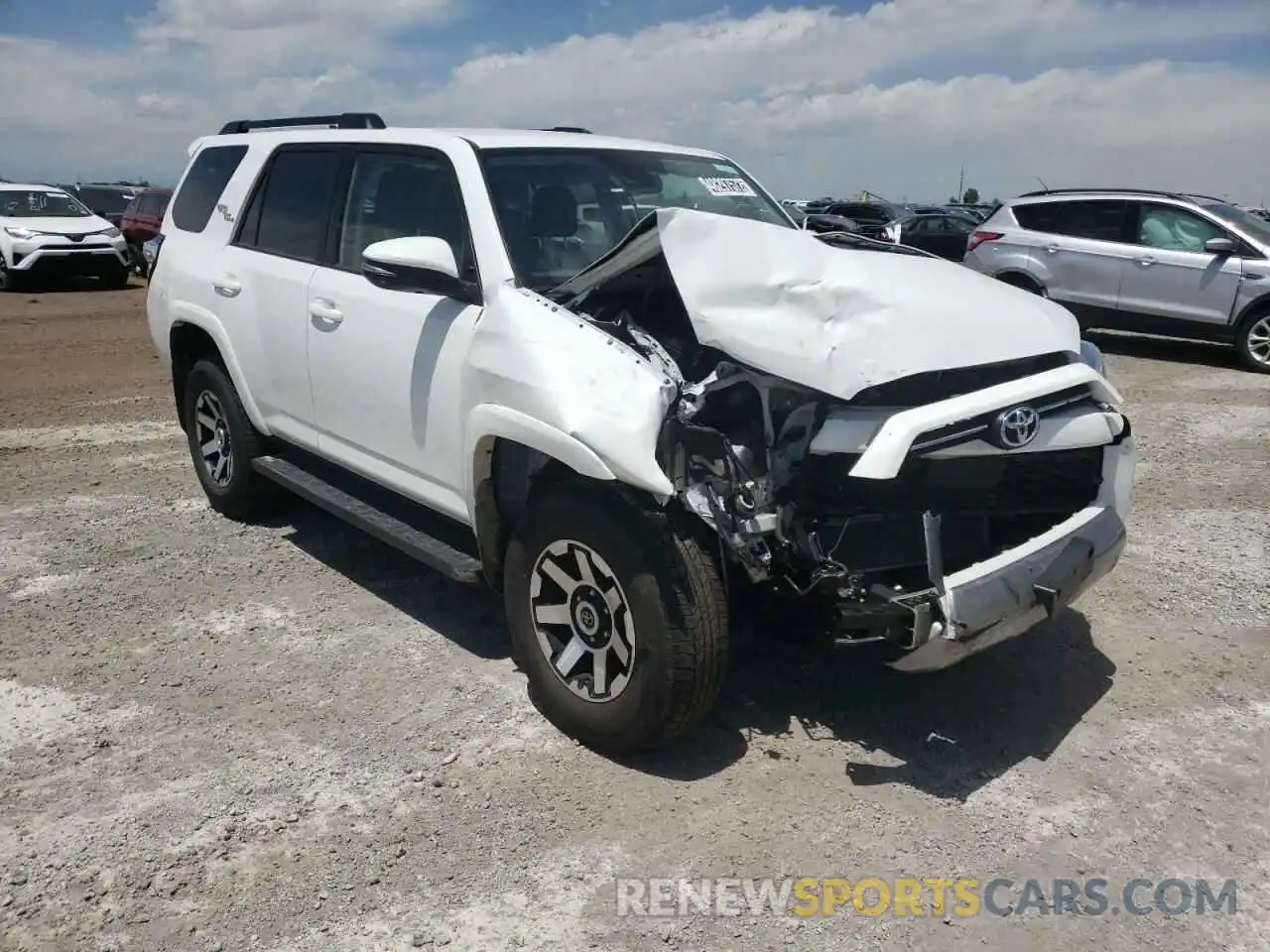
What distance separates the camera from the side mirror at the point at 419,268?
11.6ft

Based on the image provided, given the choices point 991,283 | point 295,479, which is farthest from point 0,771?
point 991,283

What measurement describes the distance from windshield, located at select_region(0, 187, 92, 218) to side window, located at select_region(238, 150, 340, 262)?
1608 cm

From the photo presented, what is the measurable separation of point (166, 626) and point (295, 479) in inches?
33.0

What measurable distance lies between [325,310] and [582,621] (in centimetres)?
188

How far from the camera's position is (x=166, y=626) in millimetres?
4473

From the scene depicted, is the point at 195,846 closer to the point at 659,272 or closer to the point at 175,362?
the point at 659,272

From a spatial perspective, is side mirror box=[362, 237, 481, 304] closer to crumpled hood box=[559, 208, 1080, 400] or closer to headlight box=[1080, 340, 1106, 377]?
crumpled hood box=[559, 208, 1080, 400]

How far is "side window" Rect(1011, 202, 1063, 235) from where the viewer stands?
39.7 feet

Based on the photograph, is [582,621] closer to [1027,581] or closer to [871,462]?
[871,462]

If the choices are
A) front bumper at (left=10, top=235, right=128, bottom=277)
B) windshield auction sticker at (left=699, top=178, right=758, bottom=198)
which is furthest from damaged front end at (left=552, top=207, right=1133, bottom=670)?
front bumper at (left=10, top=235, right=128, bottom=277)

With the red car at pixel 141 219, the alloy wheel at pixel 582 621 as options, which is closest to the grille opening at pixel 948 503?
the alloy wheel at pixel 582 621

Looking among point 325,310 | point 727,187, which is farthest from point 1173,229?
point 325,310

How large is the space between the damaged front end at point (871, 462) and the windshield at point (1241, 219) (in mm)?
8982

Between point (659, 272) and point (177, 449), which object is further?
point (177, 449)
